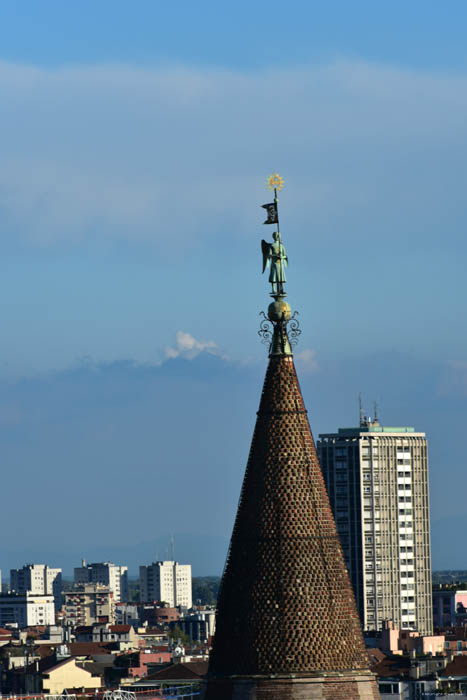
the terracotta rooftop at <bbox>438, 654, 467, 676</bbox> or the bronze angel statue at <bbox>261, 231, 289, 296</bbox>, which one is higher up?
the bronze angel statue at <bbox>261, 231, 289, 296</bbox>

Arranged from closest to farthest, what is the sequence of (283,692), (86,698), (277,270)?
(283,692), (277,270), (86,698)

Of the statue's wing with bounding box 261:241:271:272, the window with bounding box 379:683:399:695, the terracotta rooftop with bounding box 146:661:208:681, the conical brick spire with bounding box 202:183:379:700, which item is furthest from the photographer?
the terracotta rooftop with bounding box 146:661:208:681

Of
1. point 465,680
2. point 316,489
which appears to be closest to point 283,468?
point 316,489

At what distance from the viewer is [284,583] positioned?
43.8m

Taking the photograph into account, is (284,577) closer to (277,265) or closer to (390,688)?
(277,265)

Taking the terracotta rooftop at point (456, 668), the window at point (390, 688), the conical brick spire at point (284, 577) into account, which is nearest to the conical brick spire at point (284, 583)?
the conical brick spire at point (284, 577)

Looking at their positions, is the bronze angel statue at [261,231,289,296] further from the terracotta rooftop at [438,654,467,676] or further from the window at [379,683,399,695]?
the terracotta rooftop at [438,654,467,676]

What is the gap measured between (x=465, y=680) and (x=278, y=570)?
128722 millimetres

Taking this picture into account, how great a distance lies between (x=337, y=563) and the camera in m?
44.3

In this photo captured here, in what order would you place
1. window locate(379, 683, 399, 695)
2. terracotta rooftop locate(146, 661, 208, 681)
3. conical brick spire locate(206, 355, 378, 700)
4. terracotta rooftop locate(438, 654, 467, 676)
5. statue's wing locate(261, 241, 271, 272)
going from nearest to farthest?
1. conical brick spire locate(206, 355, 378, 700)
2. statue's wing locate(261, 241, 271, 272)
3. window locate(379, 683, 399, 695)
4. terracotta rooftop locate(146, 661, 208, 681)
5. terracotta rooftop locate(438, 654, 467, 676)

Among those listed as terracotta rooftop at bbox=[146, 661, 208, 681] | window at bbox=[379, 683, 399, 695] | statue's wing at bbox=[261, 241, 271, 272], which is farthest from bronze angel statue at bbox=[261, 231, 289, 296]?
terracotta rooftop at bbox=[146, 661, 208, 681]

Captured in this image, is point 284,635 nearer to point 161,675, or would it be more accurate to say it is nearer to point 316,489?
point 316,489

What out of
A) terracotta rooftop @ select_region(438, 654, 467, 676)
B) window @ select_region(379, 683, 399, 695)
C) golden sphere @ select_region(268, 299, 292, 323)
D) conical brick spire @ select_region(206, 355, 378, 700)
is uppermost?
golden sphere @ select_region(268, 299, 292, 323)

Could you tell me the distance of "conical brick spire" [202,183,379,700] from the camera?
142ft
